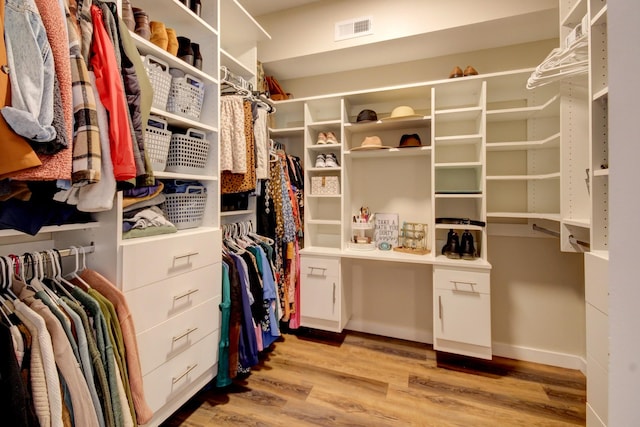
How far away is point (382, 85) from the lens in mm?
2508

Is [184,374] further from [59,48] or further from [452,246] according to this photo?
[452,246]

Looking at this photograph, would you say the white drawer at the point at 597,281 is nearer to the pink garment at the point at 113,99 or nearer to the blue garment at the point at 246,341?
the blue garment at the point at 246,341

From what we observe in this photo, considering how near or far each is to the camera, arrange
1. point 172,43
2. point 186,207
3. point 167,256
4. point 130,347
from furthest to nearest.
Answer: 1. point 186,207
2. point 172,43
3. point 167,256
4. point 130,347

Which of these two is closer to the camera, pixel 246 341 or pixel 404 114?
pixel 246 341

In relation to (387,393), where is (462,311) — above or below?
above

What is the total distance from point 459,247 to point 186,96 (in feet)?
6.67

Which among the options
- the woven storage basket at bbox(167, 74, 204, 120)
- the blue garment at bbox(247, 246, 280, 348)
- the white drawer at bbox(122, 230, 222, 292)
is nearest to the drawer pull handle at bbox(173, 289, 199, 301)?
the white drawer at bbox(122, 230, 222, 292)

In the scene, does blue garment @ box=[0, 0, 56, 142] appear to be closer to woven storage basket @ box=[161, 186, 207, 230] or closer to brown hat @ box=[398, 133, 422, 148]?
woven storage basket @ box=[161, 186, 207, 230]

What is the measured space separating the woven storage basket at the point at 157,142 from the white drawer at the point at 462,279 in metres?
1.84

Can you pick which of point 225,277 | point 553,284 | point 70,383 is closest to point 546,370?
point 553,284

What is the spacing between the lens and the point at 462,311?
1.94m

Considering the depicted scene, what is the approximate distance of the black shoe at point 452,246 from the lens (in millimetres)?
2061

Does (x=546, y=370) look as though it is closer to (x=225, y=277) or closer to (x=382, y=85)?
(x=225, y=277)

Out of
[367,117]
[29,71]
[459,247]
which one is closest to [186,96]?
[29,71]
